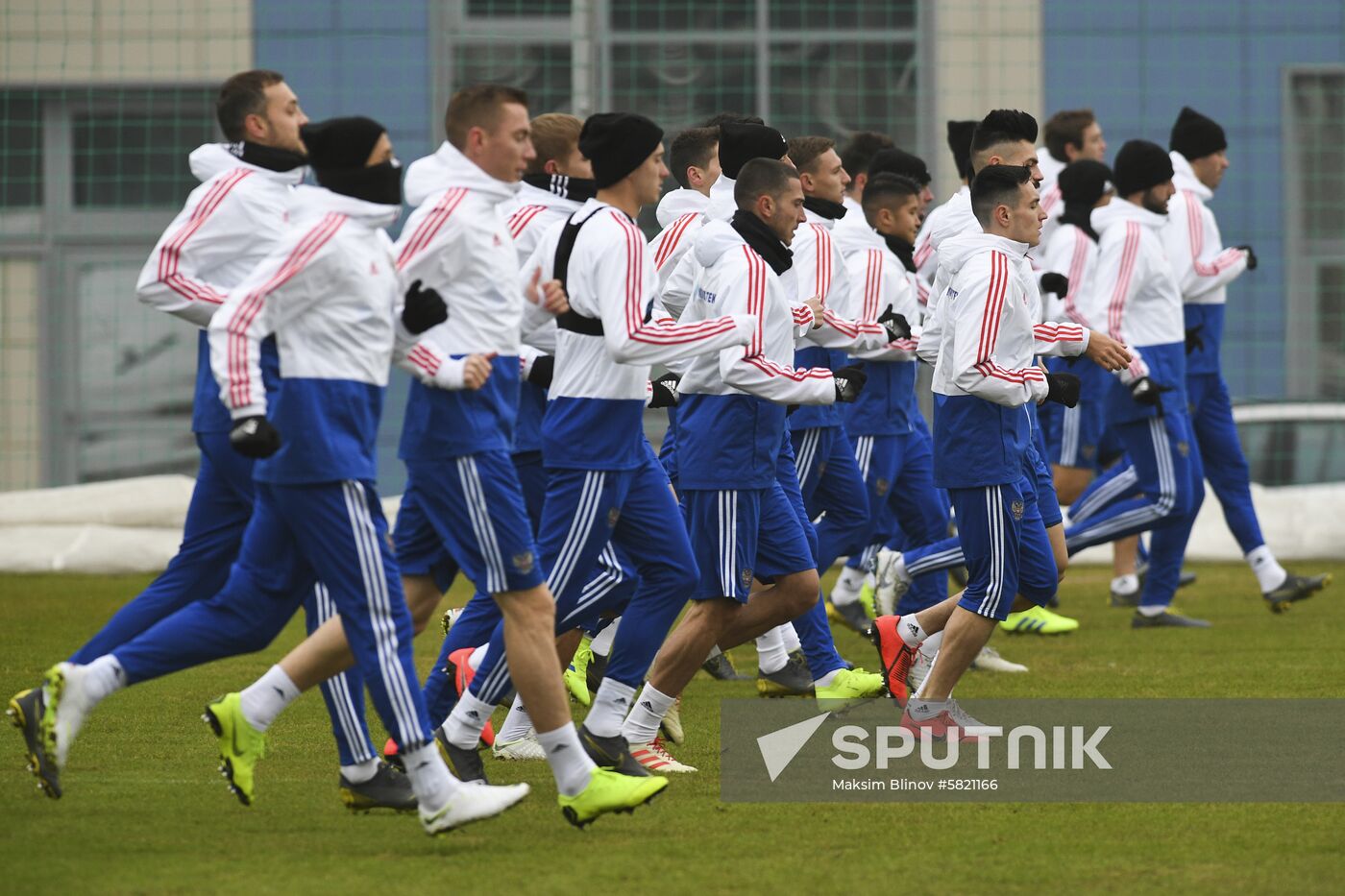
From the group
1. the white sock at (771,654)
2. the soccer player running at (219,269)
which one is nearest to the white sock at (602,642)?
the white sock at (771,654)

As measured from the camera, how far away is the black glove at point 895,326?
942 centimetres

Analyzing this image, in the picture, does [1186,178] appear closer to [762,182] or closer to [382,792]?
[762,182]

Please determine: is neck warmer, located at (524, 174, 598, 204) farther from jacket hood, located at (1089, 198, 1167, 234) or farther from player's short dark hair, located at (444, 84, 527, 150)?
jacket hood, located at (1089, 198, 1167, 234)

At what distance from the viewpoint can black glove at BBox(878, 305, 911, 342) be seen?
9422 mm

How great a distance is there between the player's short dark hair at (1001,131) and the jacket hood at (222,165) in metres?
2.86

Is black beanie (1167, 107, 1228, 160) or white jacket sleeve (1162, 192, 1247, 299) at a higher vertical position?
black beanie (1167, 107, 1228, 160)

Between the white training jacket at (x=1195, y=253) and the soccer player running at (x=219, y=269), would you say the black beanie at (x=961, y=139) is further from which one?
the soccer player running at (x=219, y=269)

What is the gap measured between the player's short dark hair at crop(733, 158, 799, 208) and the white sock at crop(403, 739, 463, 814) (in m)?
2.38

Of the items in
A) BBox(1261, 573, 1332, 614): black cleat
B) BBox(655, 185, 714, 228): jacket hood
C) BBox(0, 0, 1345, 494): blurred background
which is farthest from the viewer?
BBox(0, 0, 1345, 494): blurred background

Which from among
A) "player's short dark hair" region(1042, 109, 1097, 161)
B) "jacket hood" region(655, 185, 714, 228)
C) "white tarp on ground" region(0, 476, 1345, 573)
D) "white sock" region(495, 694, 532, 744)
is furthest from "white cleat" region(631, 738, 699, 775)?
"white tarp on ground" region(0, 476, 1345, 573)

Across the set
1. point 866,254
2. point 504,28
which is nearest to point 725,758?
point 866,254

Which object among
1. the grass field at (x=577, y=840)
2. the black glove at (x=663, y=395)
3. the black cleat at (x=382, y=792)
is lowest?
the grass field at (x=577, y=840)

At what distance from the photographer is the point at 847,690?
8.64m

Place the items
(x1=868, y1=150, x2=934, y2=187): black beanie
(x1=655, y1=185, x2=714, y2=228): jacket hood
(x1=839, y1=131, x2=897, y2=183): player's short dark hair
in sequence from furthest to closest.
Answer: (x1=839, y1=131, x2=897, y2=183): player's short dark hair, (x1=868, y1=150, x2=934, y2=187): black beanie, (x1=655, y1=185, x2=714, y2=228): jacket hood
